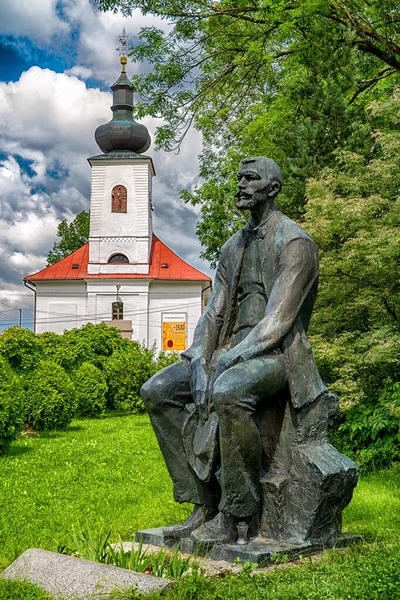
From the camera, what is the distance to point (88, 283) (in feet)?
142

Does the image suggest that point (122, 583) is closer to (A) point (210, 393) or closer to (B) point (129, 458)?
(A) point (210, 393)

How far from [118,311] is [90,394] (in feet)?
79.5

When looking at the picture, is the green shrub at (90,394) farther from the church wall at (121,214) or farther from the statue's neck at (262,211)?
the church wall at (121,214)

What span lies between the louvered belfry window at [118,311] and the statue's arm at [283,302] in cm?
3855

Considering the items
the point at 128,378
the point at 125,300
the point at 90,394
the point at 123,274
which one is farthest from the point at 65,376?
the point at 123,274

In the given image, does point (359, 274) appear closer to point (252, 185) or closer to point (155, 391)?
point (252, 185)

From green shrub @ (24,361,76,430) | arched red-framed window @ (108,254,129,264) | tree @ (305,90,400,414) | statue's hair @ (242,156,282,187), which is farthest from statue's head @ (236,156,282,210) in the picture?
arched red-framed window @ (108,254,129,264)

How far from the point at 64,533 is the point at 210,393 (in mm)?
2336

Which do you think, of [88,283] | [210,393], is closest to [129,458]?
[210,393]

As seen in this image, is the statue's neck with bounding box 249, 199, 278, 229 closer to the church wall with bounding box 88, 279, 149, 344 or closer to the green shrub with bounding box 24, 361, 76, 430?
the green shrub with bounding box 24, 361, 76, 430

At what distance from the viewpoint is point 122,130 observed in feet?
148

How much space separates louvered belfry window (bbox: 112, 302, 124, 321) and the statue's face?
126ft

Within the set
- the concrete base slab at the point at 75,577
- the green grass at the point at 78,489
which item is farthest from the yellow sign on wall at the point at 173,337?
the concrete base slab at the point at 75,577

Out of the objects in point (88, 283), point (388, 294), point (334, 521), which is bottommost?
point (334, 521)
